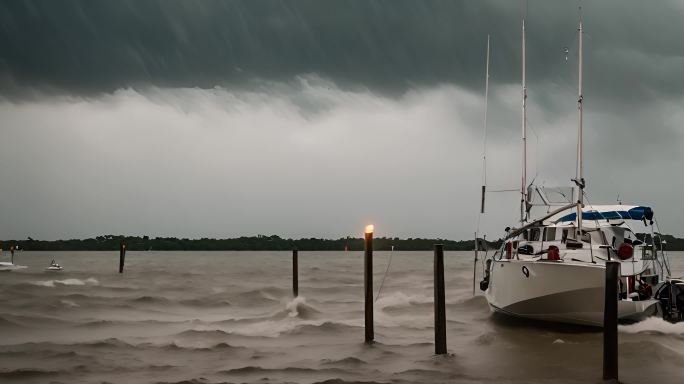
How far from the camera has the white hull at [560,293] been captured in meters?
19.3

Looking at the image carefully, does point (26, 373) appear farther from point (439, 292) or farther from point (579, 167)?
point (579, 167)

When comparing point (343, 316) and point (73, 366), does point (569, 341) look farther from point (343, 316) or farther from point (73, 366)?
point (73, 366)

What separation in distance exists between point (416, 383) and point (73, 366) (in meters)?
9.08

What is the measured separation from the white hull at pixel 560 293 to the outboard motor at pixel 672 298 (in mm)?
1890

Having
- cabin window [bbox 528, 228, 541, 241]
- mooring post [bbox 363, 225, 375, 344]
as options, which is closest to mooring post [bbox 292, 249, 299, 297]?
cabin window [bbox 528, 228, 541, 241]

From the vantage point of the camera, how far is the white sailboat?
64.3 ft

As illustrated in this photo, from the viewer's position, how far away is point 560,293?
19.8 m

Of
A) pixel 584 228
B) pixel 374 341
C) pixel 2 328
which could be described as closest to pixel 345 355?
pixel 374 341

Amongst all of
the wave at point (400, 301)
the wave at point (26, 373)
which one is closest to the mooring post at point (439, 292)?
the wave at point (26, 373)

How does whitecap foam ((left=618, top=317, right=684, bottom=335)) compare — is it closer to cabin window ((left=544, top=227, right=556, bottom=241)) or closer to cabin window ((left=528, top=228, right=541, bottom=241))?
cabin window ((left=544, top=227, right=556, bottom=241))

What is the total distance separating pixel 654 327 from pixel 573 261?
3.74 metres

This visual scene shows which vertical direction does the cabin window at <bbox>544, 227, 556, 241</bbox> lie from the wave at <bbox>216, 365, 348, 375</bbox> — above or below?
above

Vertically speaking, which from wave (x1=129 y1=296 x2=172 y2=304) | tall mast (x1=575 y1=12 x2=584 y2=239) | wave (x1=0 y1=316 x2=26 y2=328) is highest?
tall mast (x1=575 y1=12 x2=584 y2=239)

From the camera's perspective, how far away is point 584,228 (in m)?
23.4
